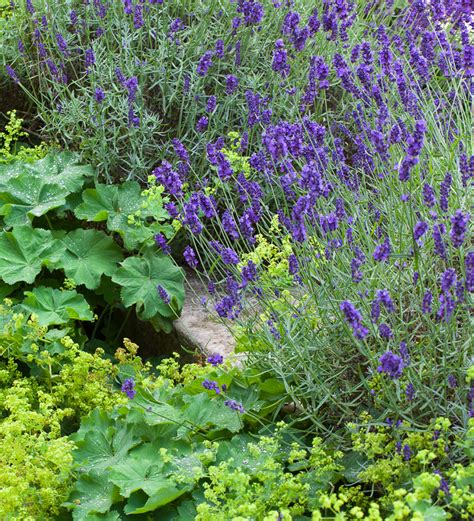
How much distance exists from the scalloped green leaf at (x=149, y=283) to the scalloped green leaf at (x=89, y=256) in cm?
11

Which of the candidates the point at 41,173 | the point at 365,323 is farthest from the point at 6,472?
the point at 41,173

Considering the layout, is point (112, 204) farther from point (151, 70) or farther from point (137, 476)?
point (137, 476)

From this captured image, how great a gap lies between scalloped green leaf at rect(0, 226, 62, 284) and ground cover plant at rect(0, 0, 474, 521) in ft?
0.04

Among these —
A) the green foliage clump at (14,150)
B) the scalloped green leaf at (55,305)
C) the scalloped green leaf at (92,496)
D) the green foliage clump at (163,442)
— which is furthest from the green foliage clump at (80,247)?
the scalloped green leaf at (92,496)

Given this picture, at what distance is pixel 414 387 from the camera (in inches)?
91.1

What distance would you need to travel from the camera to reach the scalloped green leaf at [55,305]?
348cm

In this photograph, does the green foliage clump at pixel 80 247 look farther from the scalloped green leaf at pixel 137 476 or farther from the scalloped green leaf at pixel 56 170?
the scalloped green leaf at pixel 137 476

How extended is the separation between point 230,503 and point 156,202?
1.75m

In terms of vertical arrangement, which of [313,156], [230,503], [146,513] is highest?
[313,156]

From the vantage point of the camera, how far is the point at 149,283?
3.73 meters

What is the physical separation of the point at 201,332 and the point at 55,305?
24.6 inches

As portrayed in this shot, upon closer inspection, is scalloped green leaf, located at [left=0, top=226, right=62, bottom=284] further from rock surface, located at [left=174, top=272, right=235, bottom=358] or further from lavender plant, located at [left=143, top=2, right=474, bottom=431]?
lavender plant, located at [left=143, top=2, right=474, bottom=431]

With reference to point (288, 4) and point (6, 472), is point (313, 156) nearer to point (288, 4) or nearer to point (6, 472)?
point (6, 472)

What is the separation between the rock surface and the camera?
3.53 meters
